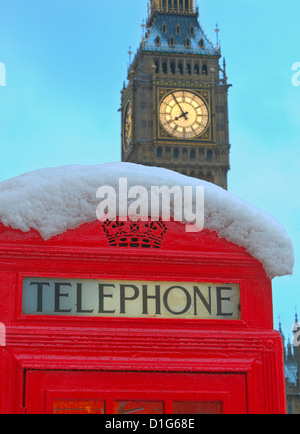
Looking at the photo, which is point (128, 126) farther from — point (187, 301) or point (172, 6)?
point (187, 301)

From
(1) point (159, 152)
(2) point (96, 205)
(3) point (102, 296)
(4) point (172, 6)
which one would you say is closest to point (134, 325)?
(3) point (102, 296)

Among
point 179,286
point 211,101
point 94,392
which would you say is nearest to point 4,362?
point 94,392

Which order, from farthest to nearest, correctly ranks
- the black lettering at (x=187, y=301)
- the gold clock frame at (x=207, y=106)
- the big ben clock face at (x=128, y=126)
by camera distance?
the big ben clock face at (x=128, y=126), the gold clock frame at (x=207, y=106), the black lettering at (x=187, y=301)

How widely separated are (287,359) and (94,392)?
1863 inches

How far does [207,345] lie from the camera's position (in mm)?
2600

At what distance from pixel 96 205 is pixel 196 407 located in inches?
27.4

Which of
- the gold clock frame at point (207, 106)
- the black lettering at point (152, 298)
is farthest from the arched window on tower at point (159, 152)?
the black lettering at point (152, 298)

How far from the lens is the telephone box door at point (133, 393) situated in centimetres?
250

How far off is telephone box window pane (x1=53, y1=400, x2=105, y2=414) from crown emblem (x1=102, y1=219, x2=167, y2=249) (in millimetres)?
490

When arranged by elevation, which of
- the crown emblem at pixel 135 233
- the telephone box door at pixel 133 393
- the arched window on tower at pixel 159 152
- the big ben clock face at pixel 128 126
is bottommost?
the telephone box door at pixel 133 393

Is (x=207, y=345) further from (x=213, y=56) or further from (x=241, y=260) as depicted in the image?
(x=213, y=56)

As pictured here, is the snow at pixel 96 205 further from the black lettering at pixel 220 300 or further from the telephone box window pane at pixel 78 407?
the telephone box window pane at pixel 78 407

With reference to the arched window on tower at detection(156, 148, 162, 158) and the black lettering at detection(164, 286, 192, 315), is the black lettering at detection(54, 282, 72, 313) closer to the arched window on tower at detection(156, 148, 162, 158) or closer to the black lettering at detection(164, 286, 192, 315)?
the black lettering at detection(164, 286, 192, 315)

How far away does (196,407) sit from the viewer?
2580mm
